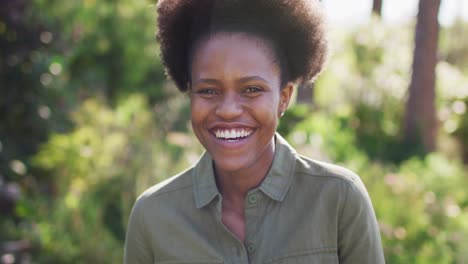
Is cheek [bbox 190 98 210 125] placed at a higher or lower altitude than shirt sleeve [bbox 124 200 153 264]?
higher

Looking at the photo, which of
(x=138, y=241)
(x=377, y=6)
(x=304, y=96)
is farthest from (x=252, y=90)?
(x=377, y=6)

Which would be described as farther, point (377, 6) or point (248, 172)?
point (377, 6)

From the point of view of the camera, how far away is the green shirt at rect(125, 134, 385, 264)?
2148 mm

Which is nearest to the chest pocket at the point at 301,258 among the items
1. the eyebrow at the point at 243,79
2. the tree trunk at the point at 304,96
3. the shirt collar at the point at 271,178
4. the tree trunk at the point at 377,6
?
the shirt collar at the point at 271,178

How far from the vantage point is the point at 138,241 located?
235cm

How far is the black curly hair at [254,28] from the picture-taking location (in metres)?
2.17

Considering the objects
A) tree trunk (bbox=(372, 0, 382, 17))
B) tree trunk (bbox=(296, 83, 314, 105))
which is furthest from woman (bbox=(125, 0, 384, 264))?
tree trunk (bbox=(372, 0, 382, 17))

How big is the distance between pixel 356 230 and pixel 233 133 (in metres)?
0.51

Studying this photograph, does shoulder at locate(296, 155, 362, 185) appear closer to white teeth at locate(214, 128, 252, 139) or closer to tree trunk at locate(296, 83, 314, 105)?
A: white teeth at locate(214, 128, 252, 139)

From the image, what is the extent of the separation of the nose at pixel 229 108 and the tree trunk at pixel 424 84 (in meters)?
8.34

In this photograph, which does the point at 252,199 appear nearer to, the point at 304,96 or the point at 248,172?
the point at 248,172

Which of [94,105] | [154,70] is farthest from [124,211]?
[154,70]

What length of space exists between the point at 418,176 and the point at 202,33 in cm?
557

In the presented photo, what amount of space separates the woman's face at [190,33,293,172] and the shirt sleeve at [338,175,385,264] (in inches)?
13.4
